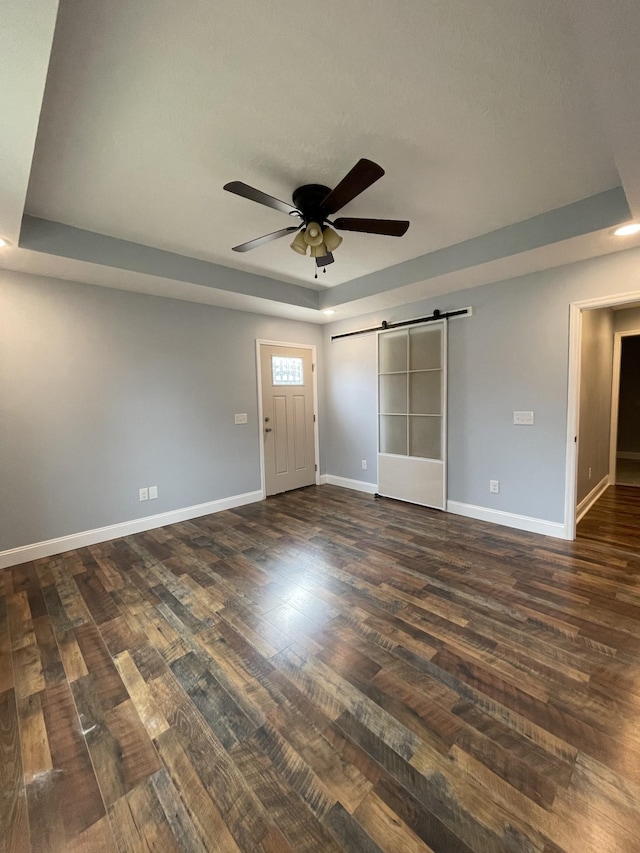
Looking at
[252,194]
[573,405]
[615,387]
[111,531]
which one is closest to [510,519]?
[573,405]

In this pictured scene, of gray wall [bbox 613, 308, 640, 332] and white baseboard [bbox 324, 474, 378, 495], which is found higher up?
gray wall [bbox 613, 308, 640, 332]

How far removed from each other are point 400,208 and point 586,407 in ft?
9.50

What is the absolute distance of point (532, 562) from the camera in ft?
9.05

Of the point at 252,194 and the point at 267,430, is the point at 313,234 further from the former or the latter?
the point at 267,430

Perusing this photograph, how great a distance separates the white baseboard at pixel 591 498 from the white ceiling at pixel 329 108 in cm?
266

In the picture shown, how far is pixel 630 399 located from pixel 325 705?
7567mm

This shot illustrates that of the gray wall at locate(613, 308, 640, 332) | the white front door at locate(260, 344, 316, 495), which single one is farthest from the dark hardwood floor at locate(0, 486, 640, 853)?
the gray wall at locate(613, 308, 640, 332)

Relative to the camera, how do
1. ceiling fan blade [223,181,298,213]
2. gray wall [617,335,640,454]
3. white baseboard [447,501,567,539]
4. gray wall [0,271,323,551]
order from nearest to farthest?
1. ceiling fan blade [223,181,298,213]
2. gray wall [0,271,323,551]
3. white baseboard [447,501,567,539]
4. gray wall [617,335,640,454]

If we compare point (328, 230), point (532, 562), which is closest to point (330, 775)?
point (532, 562)

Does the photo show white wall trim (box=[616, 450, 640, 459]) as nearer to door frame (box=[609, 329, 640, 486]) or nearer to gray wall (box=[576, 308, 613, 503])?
door frame (box=[609, 329, 640, 486])

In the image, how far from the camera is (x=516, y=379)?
133 inches

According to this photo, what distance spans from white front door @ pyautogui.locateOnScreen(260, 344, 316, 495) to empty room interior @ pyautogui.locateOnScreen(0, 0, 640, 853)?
0.52ft

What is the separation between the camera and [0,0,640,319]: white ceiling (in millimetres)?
1253

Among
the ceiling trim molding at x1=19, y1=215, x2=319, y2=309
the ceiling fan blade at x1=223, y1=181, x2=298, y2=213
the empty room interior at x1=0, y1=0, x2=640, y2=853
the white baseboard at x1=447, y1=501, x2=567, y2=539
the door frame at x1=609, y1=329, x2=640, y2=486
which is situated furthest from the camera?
the door frame at x1=609, y1=329, x2=640, y2=486
